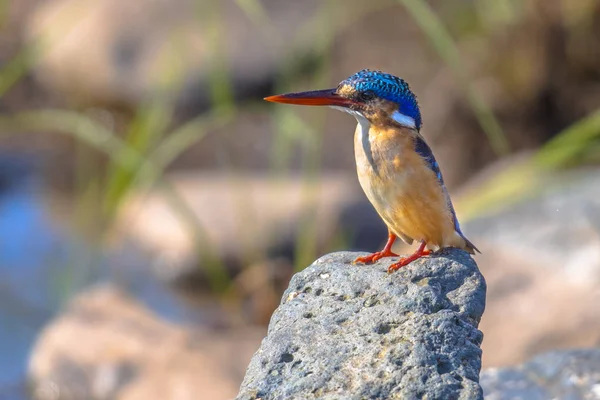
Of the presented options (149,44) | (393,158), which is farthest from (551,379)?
(149,44)

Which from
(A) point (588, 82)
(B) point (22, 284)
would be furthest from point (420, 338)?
(A) point (588, 82)

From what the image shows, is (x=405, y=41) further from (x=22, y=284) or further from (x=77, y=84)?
(x=22, y=284)

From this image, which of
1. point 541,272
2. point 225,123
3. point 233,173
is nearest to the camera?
point 541,272

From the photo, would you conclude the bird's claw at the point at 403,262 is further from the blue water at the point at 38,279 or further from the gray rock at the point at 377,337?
the blue water at the point at 38,279

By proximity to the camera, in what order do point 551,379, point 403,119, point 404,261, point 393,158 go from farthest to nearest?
1. point 551,379
2. point 403,119
3. point 393,158
4. point 404,261

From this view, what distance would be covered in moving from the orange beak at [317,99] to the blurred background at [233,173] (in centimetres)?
178

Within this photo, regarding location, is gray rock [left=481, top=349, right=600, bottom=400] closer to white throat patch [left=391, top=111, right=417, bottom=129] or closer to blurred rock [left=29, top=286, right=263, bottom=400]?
white throat patch [left=391, top=111, right=417, bottom=129]

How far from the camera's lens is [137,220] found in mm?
10250

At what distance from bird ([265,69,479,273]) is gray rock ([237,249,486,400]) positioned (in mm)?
239

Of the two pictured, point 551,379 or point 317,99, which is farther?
point 551,379

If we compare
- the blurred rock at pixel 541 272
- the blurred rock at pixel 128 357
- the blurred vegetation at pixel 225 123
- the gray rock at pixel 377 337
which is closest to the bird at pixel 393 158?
the gray rock at pixel 377 337

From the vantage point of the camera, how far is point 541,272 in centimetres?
628

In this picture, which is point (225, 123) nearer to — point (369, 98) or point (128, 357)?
point (128, 357)

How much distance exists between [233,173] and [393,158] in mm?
6937
